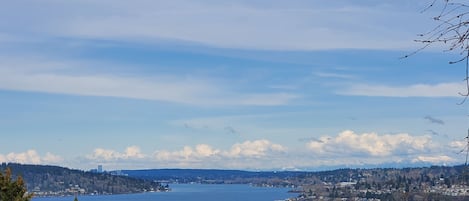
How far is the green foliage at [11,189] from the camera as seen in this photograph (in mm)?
16359

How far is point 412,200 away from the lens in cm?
13350

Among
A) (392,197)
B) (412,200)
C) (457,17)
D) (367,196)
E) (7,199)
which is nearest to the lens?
(457,17)

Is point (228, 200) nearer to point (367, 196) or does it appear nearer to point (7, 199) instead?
point (367, 196)

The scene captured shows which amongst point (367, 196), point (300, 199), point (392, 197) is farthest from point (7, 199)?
point (300, 199)

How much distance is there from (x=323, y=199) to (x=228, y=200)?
84.9 ft

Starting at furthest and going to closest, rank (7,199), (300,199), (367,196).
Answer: (300,199), (367,196), (7,199)

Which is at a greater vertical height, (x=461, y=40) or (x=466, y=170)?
(x=461, y=40)

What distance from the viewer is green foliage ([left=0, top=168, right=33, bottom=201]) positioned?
1636 cm

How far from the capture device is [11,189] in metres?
16.5

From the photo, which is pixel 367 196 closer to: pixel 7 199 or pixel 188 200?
pixel 188 200

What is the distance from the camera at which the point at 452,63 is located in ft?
11.9

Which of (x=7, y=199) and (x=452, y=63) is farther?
(x=7, y=199)

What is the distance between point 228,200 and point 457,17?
192m

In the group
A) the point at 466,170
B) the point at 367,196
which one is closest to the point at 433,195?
the point at 367,196
